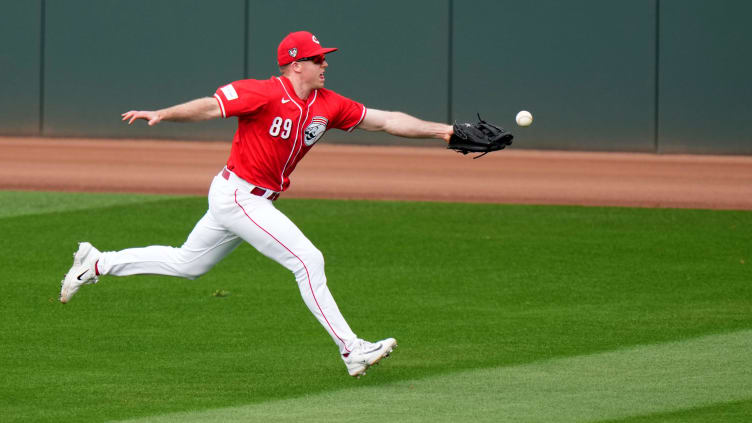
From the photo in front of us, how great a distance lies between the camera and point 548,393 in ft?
22.4

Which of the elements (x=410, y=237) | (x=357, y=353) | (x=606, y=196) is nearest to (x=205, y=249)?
(x=357, y=353)

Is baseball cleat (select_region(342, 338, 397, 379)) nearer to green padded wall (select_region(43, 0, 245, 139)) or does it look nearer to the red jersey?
the red jersey

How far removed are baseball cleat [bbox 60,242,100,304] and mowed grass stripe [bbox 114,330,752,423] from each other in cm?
182

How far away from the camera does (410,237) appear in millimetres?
12742

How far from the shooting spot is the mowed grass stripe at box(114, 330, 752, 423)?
20.9 feet

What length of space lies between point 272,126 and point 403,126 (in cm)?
87

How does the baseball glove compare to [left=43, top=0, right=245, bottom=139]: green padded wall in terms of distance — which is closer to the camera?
the baseball glove

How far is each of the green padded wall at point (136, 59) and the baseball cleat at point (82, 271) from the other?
1475cm

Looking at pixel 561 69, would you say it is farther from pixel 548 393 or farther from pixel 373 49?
pixel 548 393

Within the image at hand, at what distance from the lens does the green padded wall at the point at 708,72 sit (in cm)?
2114

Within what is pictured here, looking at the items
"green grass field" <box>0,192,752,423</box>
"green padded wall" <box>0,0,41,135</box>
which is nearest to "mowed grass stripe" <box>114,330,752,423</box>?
"green grass field" <box>0,192,752,423</box>

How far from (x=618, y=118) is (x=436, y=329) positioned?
1378cm

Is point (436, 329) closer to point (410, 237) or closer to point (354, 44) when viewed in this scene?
point (410, 237)

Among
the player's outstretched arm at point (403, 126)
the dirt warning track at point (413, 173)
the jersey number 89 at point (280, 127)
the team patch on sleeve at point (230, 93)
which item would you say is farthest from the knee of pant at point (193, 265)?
the dirt warning track at point (413, 173)
